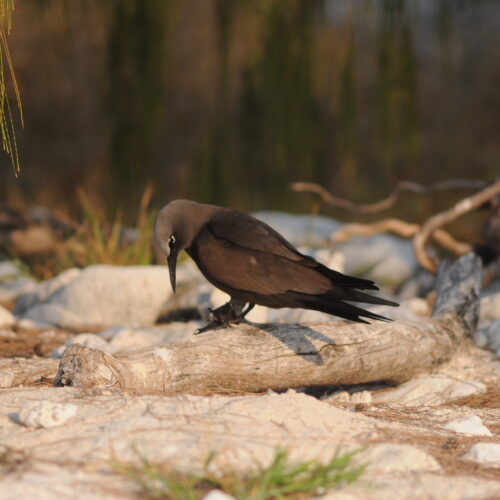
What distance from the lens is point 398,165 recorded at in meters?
11.1

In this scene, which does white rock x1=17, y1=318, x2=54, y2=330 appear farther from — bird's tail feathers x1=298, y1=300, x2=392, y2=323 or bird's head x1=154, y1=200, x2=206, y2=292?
bird's tail feathers x1=298, y1=300, x2=392, y2=323

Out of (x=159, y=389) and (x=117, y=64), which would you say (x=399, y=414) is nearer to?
(x=159, y=389)

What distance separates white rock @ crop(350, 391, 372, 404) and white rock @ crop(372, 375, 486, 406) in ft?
0.24

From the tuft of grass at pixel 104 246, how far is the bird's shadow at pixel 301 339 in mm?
2397

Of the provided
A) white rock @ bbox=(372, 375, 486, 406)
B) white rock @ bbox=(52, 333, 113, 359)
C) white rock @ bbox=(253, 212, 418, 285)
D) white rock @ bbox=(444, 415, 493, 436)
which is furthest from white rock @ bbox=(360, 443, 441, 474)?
white rock @ bbox=(253, 212, 418, 285)

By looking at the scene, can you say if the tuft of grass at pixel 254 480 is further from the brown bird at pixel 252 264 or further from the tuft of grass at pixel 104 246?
the tuft of grass at pixel 104 246

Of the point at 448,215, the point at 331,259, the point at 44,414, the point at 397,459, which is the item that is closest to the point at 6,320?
the point at 331,259

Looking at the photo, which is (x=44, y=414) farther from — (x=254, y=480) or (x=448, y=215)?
(x=448, y=215)

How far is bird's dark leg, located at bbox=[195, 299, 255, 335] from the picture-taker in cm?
348

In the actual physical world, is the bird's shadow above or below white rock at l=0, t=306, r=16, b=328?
above

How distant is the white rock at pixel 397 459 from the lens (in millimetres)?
2107

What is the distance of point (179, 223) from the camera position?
3396mm

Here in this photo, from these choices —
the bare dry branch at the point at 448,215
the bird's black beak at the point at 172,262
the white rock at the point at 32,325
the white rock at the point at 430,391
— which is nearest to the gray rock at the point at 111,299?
the white rock at the point at 32,325

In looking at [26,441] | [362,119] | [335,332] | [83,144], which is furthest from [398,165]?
[26,441]
